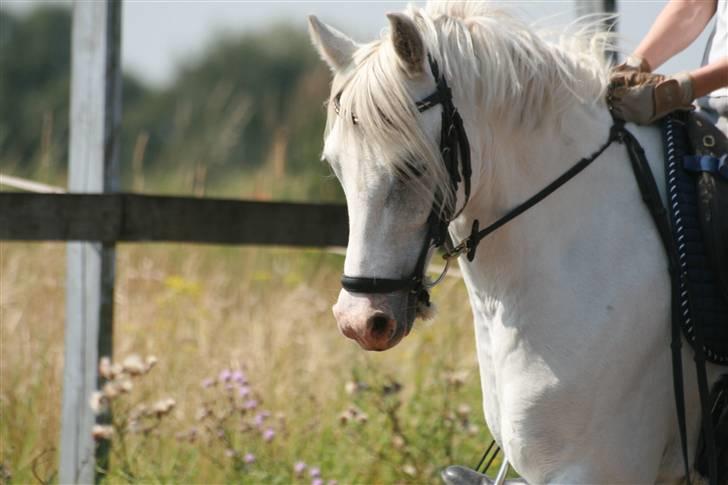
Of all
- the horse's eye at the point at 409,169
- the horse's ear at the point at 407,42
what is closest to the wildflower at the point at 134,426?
the horse's eye at the point at 409,169

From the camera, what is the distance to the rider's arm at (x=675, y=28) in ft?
11.3

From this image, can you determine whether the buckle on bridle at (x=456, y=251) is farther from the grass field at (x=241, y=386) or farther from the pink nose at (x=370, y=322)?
the grass field at (x=241, y=386)

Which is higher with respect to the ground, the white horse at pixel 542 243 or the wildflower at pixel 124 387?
the white horse at pixel 542 243

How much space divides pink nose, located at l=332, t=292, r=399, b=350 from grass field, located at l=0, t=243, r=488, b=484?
1.89 m

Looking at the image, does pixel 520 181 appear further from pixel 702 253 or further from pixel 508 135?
pixel 702 253

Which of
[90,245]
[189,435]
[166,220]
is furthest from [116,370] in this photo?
[166,220]

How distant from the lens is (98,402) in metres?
4.40

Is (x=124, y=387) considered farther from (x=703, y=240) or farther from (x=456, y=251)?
(x=703, y=240)

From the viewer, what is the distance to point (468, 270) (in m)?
3.02

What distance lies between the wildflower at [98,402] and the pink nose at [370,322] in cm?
207

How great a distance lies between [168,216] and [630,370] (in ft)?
8.15

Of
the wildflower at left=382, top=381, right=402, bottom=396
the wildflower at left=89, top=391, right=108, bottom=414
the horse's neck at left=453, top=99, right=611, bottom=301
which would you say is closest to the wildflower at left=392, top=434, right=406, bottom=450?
the wildflower at left=382, top=381, right=402, bottom=396

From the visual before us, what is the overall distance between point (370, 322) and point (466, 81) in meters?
0.68

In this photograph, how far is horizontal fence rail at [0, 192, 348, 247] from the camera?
173 inches
